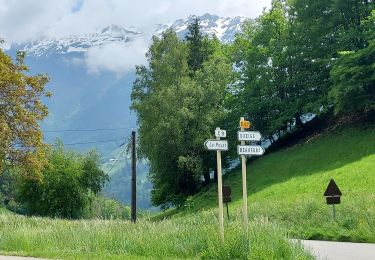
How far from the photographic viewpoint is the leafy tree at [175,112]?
48469mm

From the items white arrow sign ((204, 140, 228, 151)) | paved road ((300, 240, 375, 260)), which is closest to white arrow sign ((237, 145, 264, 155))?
white arrow sign ((204, 140, 228, 151))

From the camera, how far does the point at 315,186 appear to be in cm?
3428

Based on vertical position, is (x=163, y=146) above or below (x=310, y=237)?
above

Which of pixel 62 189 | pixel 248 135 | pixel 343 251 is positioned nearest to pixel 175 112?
pixel 62 189

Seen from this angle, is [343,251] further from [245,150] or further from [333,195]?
[333,195]

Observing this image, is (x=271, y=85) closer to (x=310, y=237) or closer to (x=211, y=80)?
(x=211, y=80)

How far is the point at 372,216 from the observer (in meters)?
19.8

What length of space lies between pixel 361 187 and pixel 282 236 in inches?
759

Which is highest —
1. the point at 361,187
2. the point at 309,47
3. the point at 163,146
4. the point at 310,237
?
the point at 309,47

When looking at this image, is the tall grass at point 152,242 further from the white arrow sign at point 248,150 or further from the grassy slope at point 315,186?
the grassy slope at point 315,186

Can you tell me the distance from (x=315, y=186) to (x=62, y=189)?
34713mm

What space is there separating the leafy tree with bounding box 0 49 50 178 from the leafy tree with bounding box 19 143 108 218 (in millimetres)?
26844

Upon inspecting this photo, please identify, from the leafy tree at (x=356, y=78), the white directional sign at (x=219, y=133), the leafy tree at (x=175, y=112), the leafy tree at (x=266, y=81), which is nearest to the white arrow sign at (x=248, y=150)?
the white directional sign at (x=219, y=133)

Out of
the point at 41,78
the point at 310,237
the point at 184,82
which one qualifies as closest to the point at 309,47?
the point at 184,82
